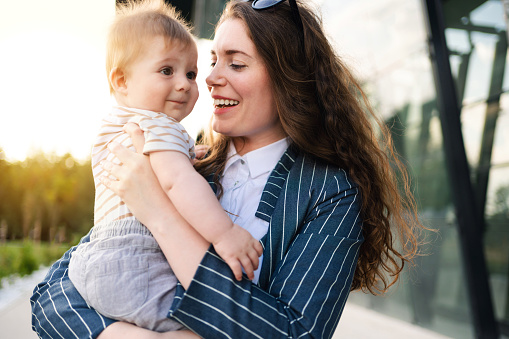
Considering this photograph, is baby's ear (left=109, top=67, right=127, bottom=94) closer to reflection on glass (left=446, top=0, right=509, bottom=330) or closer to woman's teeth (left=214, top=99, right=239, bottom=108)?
woman's teeth (left=214, top=99, right=239, bottom=108)

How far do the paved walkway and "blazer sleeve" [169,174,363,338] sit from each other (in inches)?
158

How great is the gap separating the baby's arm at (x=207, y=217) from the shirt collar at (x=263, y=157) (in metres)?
0.43

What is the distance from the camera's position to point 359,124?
5.19ft

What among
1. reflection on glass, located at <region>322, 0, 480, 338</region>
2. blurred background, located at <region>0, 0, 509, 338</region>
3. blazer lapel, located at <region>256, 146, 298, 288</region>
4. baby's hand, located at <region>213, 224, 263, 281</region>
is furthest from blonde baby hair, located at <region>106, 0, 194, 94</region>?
reflection on glass, located at <region>322, 0, 480, 338</region>

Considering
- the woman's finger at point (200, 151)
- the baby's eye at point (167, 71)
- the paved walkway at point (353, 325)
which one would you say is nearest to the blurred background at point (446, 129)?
the paved walkway at point (353, 325)

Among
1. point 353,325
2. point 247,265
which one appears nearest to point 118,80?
point 247,265

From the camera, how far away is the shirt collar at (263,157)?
4.93 ft

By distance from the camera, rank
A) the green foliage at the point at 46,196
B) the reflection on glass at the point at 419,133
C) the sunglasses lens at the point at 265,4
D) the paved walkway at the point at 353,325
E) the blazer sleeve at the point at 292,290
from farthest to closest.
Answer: the green foliage at the point at 46,196 → the paved walkway at the point at 353,325 → the reflection on glass at the point at 419,133 → the sunglasses lens at the point at 265,4 → the blazer sleeve at the point at 292,290

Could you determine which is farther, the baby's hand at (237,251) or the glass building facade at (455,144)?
the glass building facade at (455,144)

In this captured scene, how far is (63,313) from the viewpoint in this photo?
116 cm

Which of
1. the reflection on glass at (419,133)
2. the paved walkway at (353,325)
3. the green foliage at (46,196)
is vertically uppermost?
the reflection on glass at (419,133)

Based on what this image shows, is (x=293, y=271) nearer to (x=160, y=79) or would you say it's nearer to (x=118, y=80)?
(x=160, y=79)

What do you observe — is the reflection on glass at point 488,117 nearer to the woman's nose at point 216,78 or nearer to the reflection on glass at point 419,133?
the reflection on glass at point 419,133

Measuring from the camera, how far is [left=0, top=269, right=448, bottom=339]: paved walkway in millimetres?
4902
